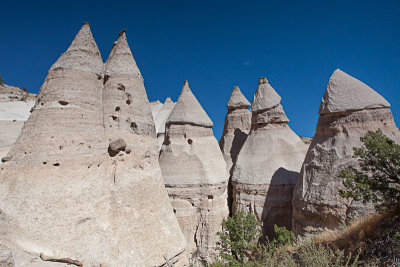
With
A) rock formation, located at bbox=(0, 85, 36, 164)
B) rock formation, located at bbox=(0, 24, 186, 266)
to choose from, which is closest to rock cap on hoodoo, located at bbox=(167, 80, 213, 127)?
rock formation, located at bbox=(0, 24, 186, 266)

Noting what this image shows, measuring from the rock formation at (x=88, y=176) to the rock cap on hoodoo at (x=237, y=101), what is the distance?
31.6 ft

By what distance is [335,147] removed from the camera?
7.79 meters

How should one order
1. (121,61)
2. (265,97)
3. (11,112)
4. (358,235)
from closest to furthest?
1. (358,235)
2. (121,61)
3. (265,97)
4. (11,112)

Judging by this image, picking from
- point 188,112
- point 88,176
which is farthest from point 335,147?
point 88,176

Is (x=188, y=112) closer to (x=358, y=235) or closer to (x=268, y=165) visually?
(x=268, y=165)

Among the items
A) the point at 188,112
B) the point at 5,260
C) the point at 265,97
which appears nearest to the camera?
the point at 5,260

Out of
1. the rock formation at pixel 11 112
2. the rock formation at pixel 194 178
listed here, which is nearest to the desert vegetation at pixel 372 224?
the rock formation at pixel 194 178

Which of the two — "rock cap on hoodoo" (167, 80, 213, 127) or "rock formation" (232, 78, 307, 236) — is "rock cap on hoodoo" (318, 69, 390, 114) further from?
"rock cap on hoodoo" (167, 80, 213, 127)

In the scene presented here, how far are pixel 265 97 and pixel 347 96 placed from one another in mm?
4987

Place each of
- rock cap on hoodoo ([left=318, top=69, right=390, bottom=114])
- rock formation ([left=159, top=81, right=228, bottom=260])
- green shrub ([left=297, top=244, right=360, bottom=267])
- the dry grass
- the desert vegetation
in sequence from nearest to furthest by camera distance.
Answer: green shrub ([left=297, top=244, right=360, bottom=267]) < the desert vegetation < the dry grass < rock cap on hoodoo ([left=318, top=69, right=390, bottom=114]) < rock formation ([left=159, top=81, right=228, bottom=260])

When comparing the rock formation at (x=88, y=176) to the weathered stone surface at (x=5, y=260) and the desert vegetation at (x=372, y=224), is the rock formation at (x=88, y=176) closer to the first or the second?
the weathered stone surface at (x=5, y=260)

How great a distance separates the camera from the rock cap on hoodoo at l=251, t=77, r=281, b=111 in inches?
493

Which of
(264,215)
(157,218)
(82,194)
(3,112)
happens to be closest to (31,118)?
(82,194)

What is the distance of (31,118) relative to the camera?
6.19 meters
